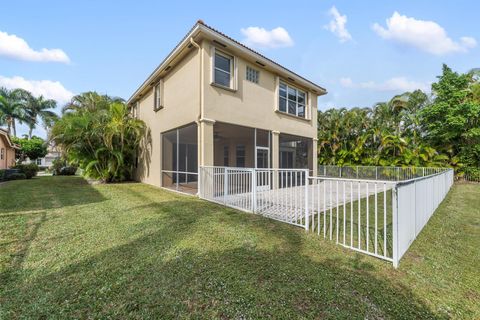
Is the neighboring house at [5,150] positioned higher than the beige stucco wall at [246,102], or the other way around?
the beige stucco wall at [246,102]

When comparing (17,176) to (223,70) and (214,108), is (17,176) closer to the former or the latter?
(214,108)

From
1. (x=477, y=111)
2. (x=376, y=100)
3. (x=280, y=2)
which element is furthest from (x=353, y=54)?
(x=477, y=111)

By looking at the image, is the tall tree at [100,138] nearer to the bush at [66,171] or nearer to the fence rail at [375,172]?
the bush at [66,171]

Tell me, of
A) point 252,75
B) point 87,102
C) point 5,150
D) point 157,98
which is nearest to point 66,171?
point 5,150

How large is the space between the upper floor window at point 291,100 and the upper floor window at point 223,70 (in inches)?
132

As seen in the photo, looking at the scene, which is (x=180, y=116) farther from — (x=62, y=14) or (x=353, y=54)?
(x=353, y=54)

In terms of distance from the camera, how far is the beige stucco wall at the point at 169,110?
8.63 meters

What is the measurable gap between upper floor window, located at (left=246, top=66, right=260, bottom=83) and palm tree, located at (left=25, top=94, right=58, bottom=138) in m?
29.0

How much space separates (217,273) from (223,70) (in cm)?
791

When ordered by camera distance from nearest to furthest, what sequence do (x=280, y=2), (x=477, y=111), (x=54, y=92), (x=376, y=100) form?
(x=280, y=2) → (x=477, y=111) → (x=376, y=100) → (x=54, y=92)

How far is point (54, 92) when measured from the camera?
28.2 metres

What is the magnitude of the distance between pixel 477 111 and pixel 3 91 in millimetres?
44453

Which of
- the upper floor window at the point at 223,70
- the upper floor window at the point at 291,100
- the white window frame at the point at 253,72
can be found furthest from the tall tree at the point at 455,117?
the upper floor window at the point at 223,70

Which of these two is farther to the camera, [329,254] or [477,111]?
[477,111]
